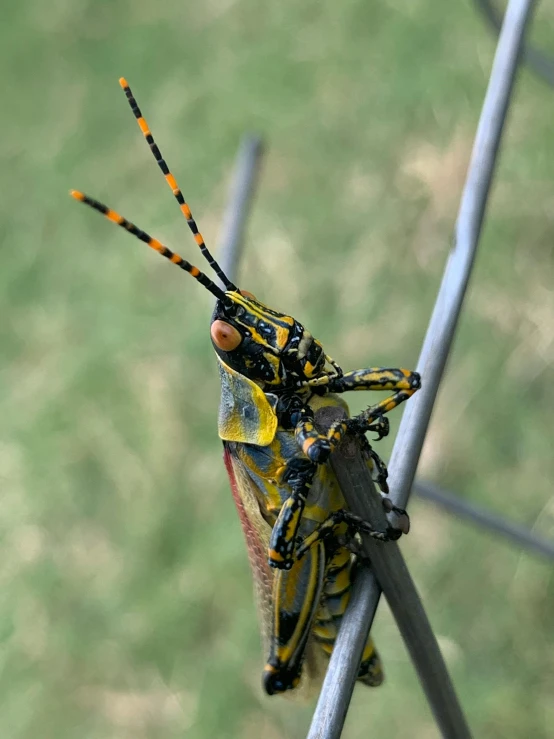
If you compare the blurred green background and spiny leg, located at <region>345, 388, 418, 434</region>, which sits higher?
the blurred green background

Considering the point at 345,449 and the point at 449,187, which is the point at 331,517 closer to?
the point at 345,449

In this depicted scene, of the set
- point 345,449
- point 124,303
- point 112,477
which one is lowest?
point 345,449

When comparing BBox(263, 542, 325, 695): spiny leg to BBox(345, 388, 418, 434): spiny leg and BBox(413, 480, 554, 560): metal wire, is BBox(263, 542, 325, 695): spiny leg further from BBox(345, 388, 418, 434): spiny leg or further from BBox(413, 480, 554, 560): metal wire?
BBox(413, 480, 554, 560): metal wire

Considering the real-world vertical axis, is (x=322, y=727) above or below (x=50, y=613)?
below

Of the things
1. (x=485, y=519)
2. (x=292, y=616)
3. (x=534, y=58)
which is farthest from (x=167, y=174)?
(x=534, y=58)

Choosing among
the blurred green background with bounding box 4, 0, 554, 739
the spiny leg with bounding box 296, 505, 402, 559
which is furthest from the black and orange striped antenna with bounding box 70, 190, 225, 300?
the blurred green background with bounding box 4, 0, 554, 739

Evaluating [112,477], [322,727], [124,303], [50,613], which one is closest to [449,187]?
[124,303]

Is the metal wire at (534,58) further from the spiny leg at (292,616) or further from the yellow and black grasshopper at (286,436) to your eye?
the spiny leg at (292,616)
